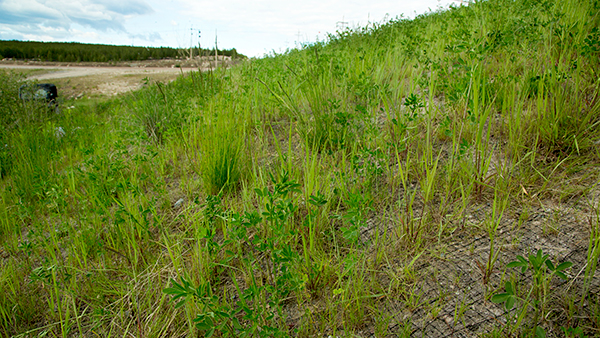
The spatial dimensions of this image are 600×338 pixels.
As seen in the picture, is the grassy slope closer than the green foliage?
No

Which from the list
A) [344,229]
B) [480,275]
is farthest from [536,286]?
[344,229]

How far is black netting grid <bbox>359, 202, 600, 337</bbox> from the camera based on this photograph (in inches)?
47.4

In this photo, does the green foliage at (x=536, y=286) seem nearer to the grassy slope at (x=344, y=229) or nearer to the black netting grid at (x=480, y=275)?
the grassy slope at (x=344, y=229)

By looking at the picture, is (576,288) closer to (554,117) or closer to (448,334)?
(448,334)

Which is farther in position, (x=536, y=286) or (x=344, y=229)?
(x=344, y=229)

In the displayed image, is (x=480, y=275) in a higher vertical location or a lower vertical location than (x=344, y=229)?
lower

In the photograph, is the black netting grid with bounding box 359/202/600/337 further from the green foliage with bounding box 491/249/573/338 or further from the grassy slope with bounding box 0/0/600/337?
the green foliage with bounding box 491/249/573/338

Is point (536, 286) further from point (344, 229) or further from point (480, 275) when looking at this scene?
point (344, 229)

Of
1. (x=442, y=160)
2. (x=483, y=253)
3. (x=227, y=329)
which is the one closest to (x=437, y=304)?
(x=483, y=253)

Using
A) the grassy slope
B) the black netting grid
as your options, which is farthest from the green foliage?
the black netting grid

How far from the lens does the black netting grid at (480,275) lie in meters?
1.21

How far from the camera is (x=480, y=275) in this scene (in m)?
1.35

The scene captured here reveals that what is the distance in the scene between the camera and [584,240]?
138cm

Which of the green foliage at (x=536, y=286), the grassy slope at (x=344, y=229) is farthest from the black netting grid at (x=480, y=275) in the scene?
the green foliage at (x=536, y=286)
